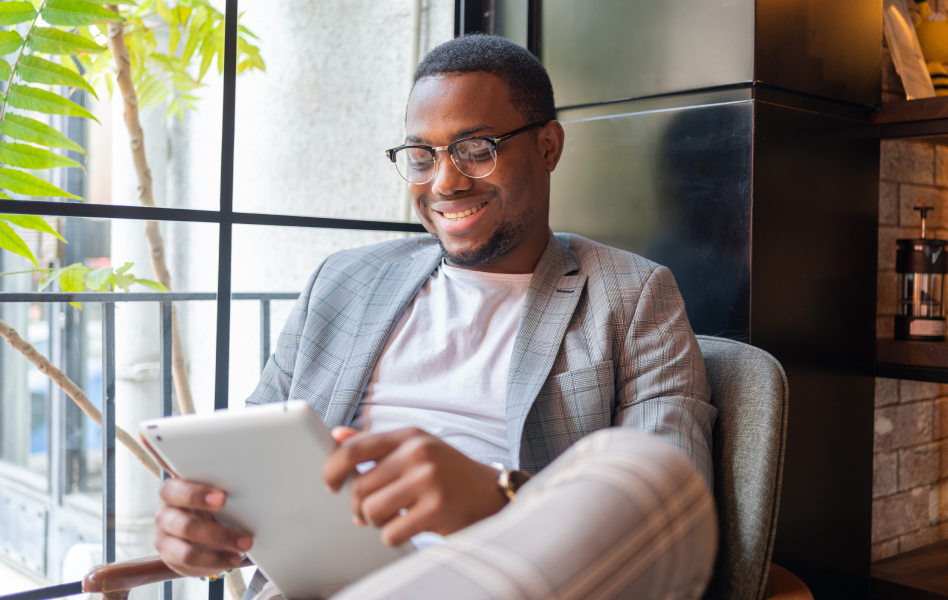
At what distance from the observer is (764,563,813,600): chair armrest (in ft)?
3.40

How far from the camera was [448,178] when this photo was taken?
135cm

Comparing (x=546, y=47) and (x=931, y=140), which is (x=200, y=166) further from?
(x=931, y=140)

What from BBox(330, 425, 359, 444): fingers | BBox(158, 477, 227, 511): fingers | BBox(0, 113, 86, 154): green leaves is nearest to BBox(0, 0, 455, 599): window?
BBox(0, 113, 86, 154): green leaves

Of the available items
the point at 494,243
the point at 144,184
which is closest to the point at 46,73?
the point at 144,184

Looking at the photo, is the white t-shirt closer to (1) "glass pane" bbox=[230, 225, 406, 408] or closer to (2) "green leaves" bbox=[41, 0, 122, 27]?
(1) "glass pane" bbox=[230, 225, 406, 408]

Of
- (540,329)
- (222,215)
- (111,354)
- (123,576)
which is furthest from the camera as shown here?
(111,354)

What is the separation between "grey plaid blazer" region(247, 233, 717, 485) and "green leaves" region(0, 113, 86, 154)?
533 millimetres

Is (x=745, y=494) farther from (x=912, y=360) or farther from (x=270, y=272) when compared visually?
(x=270, y=272)

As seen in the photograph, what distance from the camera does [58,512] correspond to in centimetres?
231

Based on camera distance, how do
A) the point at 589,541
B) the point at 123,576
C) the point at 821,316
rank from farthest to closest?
the point at 821,316 → the point at 123,576 → the point at 589,541

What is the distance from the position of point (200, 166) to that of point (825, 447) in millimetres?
1764

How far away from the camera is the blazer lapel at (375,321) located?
132 cm

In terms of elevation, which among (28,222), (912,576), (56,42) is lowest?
(912,576)

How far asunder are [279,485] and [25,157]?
3.15ft
